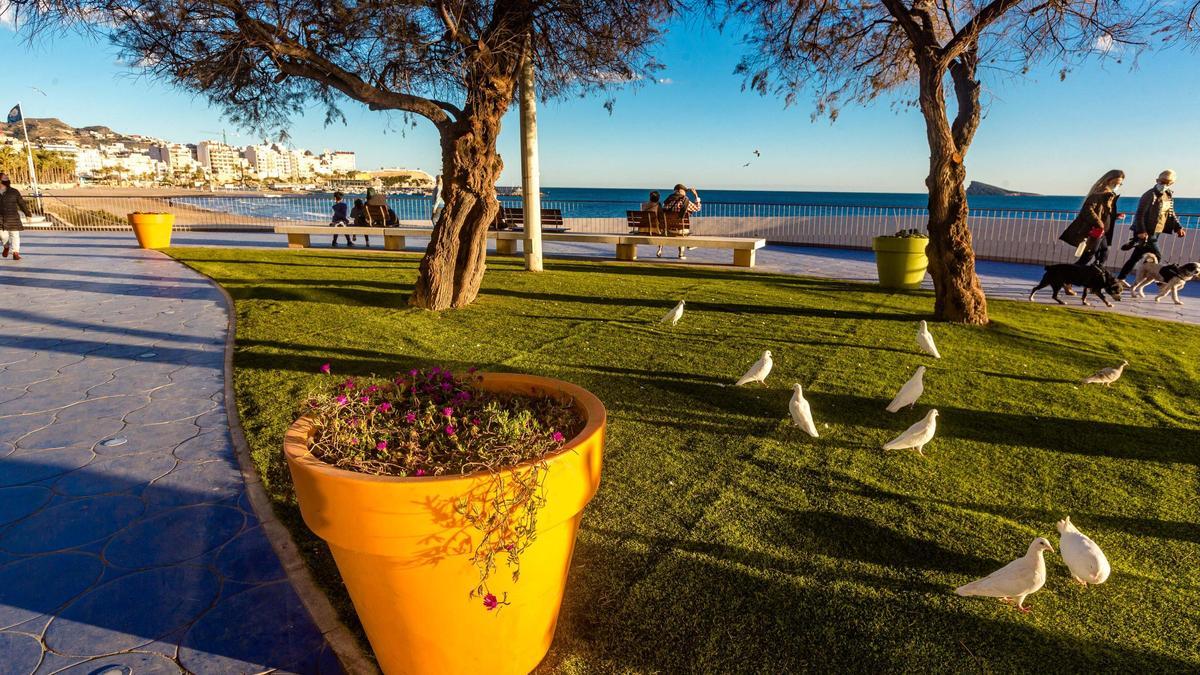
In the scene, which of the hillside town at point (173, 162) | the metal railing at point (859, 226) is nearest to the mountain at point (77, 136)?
the hillside town at point (173, 162)

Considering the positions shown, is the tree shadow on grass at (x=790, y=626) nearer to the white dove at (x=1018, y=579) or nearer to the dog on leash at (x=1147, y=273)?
the white dove at (x=1018, y=579)

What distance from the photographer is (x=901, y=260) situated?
406 inches

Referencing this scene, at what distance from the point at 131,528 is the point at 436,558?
2368 mm

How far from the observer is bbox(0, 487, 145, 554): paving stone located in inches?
117

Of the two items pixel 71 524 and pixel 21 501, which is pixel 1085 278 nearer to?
pixel 71 524

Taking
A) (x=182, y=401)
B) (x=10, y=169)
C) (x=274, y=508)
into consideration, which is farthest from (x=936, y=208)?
(x=10, y=169)

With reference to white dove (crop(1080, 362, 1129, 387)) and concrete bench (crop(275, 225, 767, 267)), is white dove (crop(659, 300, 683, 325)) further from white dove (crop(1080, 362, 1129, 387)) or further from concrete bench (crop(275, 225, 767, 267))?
concrete bench (crop(275, 225, 767, 267))

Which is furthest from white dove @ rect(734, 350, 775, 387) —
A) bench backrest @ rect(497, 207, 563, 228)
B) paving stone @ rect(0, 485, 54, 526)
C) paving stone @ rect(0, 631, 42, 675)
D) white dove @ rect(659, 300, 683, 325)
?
bench backrest @ rect(497, 207, 563, 228)

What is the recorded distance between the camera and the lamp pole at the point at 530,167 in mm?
11195

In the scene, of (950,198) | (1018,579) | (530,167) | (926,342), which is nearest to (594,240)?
(530,167)

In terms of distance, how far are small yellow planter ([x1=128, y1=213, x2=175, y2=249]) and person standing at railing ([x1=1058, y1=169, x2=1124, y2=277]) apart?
20.2 meters

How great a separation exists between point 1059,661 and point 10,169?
89769 millimetres

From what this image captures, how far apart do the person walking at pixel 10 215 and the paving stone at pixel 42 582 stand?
14.4 meters

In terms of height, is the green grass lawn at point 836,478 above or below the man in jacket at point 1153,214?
below
